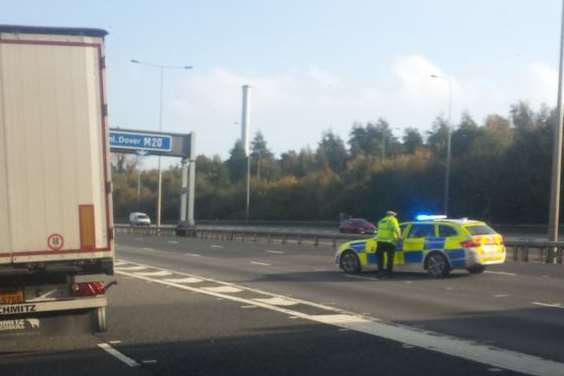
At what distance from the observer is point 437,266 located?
2083 centimetres

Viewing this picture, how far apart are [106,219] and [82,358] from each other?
5.77 ft

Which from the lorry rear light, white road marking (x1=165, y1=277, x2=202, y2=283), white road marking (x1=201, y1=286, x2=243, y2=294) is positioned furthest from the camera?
white road marking (x1=165, y1=277, x2=202, y2=283)

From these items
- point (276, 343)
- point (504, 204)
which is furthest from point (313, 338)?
point (504, 204)

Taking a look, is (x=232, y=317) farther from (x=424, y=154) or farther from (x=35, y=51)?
(x=424, y=154)

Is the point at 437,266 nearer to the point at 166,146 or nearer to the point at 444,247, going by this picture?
the point at 444,247

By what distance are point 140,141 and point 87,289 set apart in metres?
45.7

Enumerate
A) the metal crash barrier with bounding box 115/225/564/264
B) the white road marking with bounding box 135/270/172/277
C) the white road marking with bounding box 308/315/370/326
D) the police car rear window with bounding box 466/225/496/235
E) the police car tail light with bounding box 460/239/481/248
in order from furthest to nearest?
the metal crash barrier with bounding box 115/225/564/264 < the white road marking with bounding box 135/270/172/277 < the police car rear window with bounding box 466/225/496/235 < the police car tail light with bounding box 460/239/481/248 < the white road marking with bounding box 308/315/370/326

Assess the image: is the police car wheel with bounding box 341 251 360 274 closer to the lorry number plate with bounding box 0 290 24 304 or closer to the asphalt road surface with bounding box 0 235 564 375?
the asphalt road surface with bounding box 0 235 564 375

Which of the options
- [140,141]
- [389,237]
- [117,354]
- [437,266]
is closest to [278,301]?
[389,237]

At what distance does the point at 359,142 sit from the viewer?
121 meters

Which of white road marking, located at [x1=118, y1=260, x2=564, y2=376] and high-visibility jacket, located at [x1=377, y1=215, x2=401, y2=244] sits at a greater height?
high-visibility jacket, located at [x1=377, y1=215, x2=401, y2=244]

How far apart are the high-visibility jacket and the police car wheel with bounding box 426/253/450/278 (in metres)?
0.99

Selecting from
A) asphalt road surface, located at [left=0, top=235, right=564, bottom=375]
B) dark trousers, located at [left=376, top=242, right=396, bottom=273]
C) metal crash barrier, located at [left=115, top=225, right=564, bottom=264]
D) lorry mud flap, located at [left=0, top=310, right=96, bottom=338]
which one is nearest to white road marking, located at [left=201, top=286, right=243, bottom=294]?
asphalt road surface, located at [left=0, top=235, right=564, bottom=375]

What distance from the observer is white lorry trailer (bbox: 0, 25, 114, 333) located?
929 centimetres
